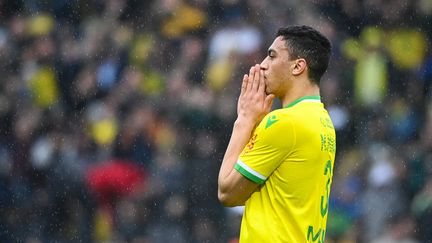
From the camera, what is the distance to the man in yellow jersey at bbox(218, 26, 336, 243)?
2916mm

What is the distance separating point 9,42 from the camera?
5875 mm

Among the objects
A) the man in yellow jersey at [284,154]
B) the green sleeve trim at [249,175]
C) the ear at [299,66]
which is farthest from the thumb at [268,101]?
the green sleeve trim at [249,175]

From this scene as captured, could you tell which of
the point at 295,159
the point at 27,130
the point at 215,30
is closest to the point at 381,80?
the point at 215,30

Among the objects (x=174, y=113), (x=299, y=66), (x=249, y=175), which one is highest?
(x=299, y=66)

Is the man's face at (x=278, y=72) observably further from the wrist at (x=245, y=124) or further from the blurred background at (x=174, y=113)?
the blurred background at (x=174, y=113)

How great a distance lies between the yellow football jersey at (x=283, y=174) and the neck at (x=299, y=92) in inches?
2.6

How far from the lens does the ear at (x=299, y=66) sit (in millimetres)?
3062

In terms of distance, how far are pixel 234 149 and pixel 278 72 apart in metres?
0.32

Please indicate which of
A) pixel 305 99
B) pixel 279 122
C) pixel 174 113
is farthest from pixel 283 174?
pixel 174 113

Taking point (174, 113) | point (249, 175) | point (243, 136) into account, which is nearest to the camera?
point (249, 175)

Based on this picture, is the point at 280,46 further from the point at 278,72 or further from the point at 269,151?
the point at 269,151

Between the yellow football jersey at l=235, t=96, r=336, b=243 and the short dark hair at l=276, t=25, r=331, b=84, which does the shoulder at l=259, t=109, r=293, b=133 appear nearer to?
the yellow football jersey at l=235, t=96, r=336, b=243

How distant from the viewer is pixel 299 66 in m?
3.06

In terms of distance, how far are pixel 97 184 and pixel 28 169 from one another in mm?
497
